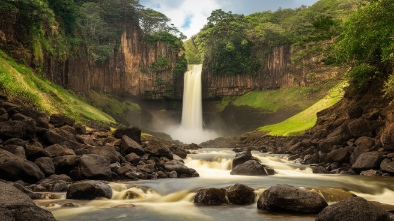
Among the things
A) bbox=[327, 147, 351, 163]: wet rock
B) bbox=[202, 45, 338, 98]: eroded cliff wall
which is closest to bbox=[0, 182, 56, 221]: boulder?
bbox=[327, 147, 351, 163]: wet rock

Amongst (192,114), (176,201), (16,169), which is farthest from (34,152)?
(192,114)

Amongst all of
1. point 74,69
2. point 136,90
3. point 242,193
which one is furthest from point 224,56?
point 242,193

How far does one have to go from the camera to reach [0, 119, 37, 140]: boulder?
1839 centimetres

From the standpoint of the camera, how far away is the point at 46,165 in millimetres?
16844

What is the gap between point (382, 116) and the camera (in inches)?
1020

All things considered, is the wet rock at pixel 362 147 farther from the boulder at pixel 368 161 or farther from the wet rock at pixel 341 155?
the boulder at pixel 368 161

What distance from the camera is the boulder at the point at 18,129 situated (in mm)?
18391

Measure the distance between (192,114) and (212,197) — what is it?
78016mm

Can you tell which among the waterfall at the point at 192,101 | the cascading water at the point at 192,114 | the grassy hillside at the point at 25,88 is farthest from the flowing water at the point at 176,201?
the waterfall at the point at 192,101

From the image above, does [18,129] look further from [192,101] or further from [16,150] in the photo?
[192,101]

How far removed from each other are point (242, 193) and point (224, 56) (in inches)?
3338

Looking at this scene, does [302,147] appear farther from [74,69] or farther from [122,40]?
[122,40]

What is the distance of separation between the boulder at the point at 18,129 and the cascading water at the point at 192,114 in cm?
6562

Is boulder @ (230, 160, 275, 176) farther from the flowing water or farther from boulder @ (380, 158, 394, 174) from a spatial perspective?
boulder @ (380, 158, 394, 174)
